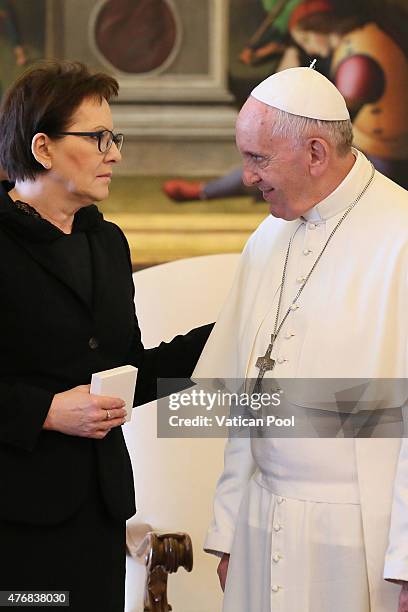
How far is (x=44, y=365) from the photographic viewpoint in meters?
2.24

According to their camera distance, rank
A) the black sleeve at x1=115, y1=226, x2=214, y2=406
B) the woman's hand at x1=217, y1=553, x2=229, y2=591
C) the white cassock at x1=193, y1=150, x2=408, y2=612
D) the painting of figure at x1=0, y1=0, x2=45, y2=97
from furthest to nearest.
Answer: the painting of figure at x1=0, y1=0, x2=45, y2=97 < the black sleeve at x1=115, y1=226, x2=214, y2=406 < the woman's hand at x1=217, y1=553, x2=229, y2=591 < the white cassock at x1=193, y1=150, x2=408, y2=612

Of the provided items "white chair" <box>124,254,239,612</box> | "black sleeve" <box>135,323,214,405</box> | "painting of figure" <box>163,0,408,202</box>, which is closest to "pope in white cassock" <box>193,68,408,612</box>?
"black sleeve" <box>135,323,214,405</box>

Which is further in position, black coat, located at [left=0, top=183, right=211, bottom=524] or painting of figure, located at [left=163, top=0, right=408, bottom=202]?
painting of figure, located at [left=163, top=0, right=408, bottom=202]

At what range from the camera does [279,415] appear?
2.29m

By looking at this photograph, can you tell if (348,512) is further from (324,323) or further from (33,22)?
(33,22)

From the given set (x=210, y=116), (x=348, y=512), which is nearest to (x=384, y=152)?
(x=210, y=116)

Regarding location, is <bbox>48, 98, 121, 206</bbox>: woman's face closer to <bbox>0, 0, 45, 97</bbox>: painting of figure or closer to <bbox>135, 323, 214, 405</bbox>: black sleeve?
<bbox>135, 323, 214, 405</bbox>: black sleeve

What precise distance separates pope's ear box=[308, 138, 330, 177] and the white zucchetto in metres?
0.06

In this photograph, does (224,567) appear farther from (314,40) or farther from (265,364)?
(314,40)

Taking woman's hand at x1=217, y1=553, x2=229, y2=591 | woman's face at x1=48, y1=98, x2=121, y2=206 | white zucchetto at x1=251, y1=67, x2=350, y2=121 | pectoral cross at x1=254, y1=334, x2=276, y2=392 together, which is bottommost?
woman's hand at x1=217, y1=553, x2=229, y2=591

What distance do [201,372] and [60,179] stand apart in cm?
65

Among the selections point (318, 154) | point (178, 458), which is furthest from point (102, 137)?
point (178, 458)

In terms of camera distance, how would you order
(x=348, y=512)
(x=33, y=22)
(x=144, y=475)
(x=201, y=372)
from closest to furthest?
(x=348, y=512) < (x=201, y=372) < (x=144, y=475) < (x=33, y=22)

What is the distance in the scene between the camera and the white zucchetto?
2.22 metres
